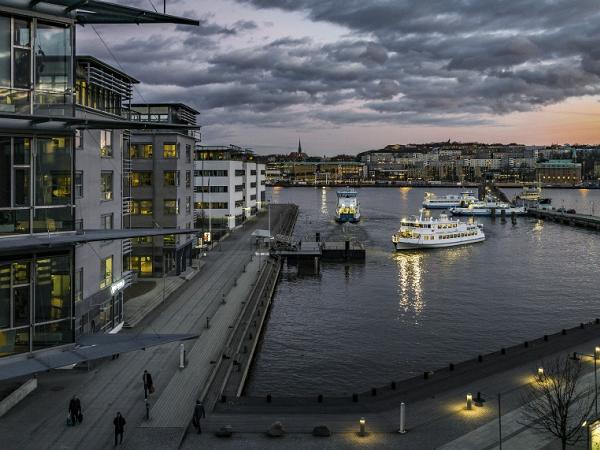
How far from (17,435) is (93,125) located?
1025cm

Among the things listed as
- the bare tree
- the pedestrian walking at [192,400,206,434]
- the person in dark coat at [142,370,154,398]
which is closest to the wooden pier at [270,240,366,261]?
the bare tree

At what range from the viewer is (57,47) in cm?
1584

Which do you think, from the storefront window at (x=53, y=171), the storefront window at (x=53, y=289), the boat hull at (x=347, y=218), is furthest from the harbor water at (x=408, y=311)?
the boat hull at (x=347, y=218)

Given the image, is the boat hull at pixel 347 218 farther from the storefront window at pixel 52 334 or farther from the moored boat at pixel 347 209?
the storefront window at pixel 52 334

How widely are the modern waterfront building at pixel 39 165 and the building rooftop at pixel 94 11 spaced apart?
0.03m

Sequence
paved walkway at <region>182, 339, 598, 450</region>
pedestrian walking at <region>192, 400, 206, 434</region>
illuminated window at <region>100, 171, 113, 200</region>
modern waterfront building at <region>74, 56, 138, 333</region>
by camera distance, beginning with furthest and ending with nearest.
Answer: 1. illuminated window at <region>100, 171, 113, 200</region>
2. modern waterfront building at <region>74, 56, 138, 333</region>
3. pedestrian walking at <region>192, 400, 206, 434</region>
4. paved walkway at <region>182, 339, 598, 450</region>

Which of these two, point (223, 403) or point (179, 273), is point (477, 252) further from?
point (223, 403)

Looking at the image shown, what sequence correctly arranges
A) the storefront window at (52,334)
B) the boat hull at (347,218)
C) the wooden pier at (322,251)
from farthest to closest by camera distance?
the boat hull at (347,218) < the wooden pier at (322,251) < the storefront window at (52,334)

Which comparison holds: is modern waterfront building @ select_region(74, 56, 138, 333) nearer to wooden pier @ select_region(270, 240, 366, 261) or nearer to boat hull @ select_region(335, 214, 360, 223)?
wooden pier @ select_region(270, 240, 366, 261)

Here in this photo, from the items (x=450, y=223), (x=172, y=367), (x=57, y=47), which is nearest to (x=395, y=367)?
(x=172, y=367)

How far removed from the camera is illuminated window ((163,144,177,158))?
164 feet

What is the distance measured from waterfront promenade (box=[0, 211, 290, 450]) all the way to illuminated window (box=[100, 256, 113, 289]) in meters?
3.45

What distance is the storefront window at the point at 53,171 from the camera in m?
16.1

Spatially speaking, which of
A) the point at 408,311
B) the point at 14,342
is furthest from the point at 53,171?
the point at 408,311
